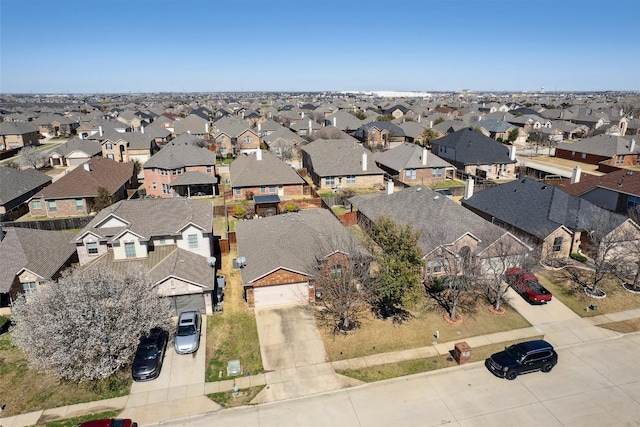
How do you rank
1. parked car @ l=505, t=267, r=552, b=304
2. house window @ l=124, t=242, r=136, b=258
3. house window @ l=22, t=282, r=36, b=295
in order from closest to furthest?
house window @ l=22, t=282, r=36, b=295 → parked car @ l=505, t=267, r=552, b=304 → house window @ l=124, t=242, r=136, b=258

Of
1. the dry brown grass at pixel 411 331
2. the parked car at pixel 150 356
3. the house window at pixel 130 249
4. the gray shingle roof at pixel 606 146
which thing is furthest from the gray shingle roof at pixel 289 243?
the gray shingle roof at pixel 606 146

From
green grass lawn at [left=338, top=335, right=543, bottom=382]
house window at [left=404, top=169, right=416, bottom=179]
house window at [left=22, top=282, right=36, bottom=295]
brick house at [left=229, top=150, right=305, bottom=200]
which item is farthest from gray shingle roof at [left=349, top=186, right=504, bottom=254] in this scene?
house window at [left=22, top=282, right=36, bottom=295]

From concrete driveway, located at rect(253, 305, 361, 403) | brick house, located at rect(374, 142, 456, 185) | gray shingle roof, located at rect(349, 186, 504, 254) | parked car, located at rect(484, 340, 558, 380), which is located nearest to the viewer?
concrete driveway, located at rect(253, 305, 361, 403)

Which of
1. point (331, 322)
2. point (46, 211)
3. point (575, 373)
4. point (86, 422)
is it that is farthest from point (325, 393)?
point (46, 211)

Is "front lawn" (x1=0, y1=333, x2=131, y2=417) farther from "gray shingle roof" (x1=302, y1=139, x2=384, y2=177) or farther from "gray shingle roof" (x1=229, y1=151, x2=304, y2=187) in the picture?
"gray shingle roof" (x1=302, y1=139, x2=384, y2=177)

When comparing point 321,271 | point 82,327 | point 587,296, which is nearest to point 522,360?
point 587,296

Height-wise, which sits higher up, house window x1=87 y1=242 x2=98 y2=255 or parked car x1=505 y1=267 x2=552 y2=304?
house window x1=87 y1=242 x2=98 y2=255

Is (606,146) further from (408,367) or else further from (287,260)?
(287,260)

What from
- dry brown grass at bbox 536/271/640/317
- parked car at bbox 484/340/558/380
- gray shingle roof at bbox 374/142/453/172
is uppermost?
gray shingle roof at bbox 374/142/453/172
